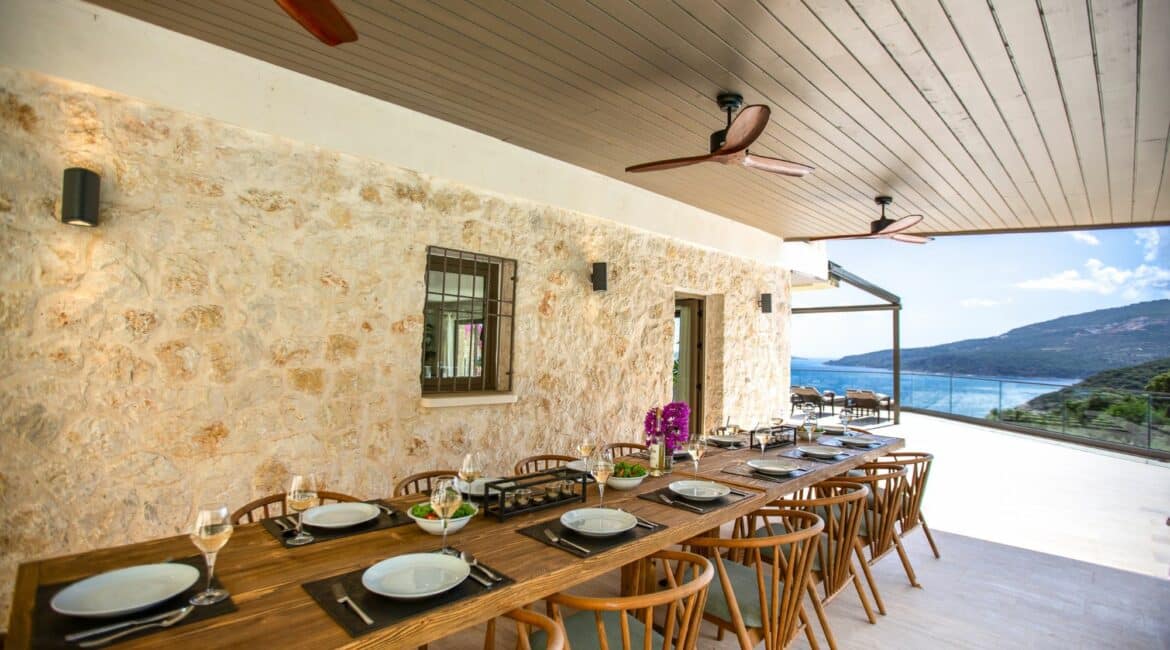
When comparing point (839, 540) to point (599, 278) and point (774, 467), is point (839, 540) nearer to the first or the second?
point (774, 467)

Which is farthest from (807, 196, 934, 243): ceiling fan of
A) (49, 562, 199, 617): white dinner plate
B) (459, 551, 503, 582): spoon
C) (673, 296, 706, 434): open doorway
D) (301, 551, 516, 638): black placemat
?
(49, 562, 199, 617): white dinner plate

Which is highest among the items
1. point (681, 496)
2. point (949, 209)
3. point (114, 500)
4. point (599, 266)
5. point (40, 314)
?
point (949, 209)

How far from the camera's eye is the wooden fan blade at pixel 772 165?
3.06 m

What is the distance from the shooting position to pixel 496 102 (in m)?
3.33

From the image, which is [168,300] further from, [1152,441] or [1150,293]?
[1150,293]

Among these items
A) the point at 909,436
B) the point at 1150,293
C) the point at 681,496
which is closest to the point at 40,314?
the point at 681,496

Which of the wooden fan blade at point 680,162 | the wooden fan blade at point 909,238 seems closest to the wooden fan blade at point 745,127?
the wooden fan blade at point 680,162

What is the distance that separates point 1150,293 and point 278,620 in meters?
20.7

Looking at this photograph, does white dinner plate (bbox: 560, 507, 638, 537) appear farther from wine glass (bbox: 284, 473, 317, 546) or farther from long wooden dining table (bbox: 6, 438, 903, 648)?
wine glass (bbox: 284, 473, 317, 546)

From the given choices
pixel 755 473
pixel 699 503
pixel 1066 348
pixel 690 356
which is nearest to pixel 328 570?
pixel 699 503

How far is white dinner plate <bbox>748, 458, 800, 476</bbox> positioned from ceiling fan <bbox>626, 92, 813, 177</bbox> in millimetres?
1663

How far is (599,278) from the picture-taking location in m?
4.63

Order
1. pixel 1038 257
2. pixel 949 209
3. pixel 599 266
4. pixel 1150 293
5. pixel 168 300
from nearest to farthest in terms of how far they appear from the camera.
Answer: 1. pixel 168 300
2. pixel 599 266
3. pixel 949 209
4. pixel 1150 293
5. pixel 1038 257

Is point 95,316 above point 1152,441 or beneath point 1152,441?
above
